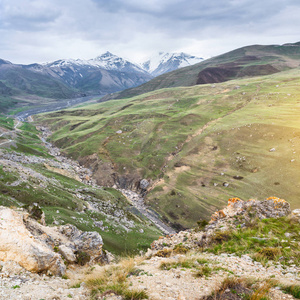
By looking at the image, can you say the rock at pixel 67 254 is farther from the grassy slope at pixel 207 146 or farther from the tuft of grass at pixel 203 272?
the grassy slope at pixel 207 146

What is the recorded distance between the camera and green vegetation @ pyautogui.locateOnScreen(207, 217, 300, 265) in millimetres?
14483

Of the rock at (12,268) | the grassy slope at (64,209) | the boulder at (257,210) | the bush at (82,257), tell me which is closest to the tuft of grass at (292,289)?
the boulder at (257,210)

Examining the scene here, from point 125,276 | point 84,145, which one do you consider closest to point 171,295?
point 125,276

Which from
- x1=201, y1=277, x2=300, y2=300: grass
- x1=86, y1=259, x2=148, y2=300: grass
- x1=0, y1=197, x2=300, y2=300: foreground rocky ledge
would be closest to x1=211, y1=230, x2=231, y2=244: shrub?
x1=0, y1=197, x2=300, y2=300: foreground rocky ledge

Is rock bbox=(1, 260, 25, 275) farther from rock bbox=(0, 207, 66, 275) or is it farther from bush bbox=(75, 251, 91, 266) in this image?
bush bbox=(75, 251, 91, 266)

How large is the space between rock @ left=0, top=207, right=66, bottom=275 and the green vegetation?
13172 mm

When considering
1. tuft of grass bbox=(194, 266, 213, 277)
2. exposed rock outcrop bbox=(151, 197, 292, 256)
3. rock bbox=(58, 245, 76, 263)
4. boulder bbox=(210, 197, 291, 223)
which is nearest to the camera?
tuft of grass bbox=(194, 266, 213, 277)

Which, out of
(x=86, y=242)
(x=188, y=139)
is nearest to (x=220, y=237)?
(x=86, y=242)

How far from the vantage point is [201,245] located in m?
19.5

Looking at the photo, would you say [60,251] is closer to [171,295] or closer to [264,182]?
[171,295]

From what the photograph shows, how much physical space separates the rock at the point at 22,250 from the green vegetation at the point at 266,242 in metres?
13.2

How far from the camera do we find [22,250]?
501 inches

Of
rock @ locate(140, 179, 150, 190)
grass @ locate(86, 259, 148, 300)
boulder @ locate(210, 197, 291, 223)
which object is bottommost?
rock @ locate(140, 179, 150, 190)

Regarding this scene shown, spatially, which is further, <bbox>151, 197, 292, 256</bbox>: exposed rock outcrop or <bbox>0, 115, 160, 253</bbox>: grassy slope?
<bbox>0, 115, 160, 253</bbox>: grassy slope
